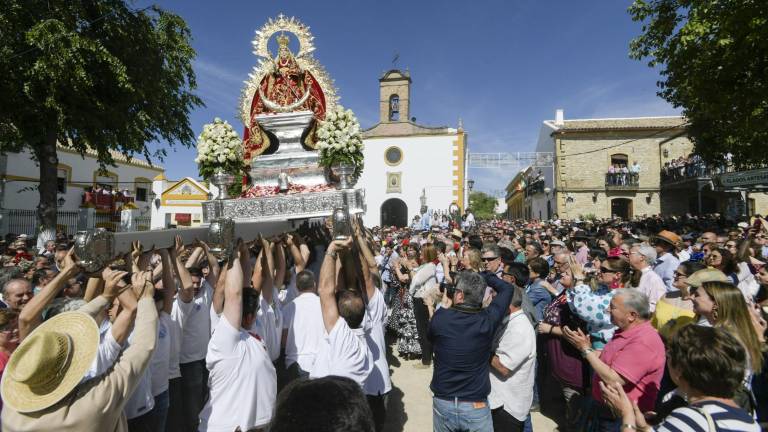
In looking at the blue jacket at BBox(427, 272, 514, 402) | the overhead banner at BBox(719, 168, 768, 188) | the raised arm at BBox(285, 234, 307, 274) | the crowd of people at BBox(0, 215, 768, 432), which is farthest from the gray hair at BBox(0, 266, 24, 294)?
the overhead banner at BBox(719, 168, 768, 188)

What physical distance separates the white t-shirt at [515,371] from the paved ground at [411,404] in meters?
1.35

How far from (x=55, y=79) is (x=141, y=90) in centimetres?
226

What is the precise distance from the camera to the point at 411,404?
4695 mm

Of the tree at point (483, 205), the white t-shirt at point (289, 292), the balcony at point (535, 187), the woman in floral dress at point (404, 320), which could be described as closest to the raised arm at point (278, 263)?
the white t-shirt at point (289, 292)

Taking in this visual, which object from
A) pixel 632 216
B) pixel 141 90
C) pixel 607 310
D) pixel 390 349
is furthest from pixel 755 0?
pixel 632 216

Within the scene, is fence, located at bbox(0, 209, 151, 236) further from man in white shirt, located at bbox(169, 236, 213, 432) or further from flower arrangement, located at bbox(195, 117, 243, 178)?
man in white shirt, located at bbox(169, 236, 213, 432)

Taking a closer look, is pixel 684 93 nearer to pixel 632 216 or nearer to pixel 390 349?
pixel 390 349

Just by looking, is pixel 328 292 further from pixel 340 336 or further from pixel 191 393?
pixel 191 393

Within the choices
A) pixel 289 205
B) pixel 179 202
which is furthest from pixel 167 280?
pixel 179 202

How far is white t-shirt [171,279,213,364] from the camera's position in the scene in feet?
11.1

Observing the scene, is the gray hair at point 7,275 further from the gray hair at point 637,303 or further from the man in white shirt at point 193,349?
the gray hair at point 637,303

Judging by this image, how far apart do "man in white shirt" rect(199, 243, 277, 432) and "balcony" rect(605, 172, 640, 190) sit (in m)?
27.0

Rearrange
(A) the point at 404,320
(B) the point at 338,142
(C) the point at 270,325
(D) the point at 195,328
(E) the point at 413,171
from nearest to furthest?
(C) the point at 270,325, (D) the point at 195,328, (B) the point at 338,142, (A) the point at 404,320, (E) the point at 413,171

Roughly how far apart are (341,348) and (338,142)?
3.13 metres
